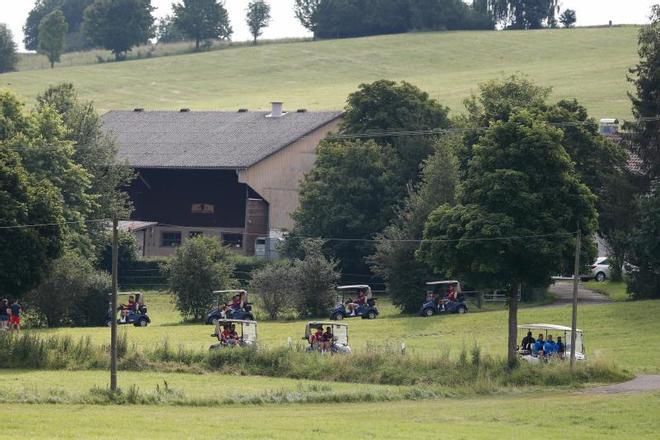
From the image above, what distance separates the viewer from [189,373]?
149 feet

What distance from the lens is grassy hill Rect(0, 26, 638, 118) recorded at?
132875 millimetres

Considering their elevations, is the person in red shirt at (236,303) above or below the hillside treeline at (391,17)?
below

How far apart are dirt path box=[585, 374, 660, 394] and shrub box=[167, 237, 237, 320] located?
26703mm

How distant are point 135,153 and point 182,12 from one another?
278ft

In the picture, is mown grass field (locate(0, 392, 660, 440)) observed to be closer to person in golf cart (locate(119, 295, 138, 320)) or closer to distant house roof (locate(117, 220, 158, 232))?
person in golf cart (locate(119, 295, 138, 320))

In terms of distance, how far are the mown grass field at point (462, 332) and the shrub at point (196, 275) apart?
3.82 ft

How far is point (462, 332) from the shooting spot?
186ft

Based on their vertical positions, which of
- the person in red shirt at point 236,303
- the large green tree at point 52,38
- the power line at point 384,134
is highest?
the large green tree at point 52,38

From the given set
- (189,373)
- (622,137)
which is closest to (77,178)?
(622,137)

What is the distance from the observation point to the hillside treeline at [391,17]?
562 feet

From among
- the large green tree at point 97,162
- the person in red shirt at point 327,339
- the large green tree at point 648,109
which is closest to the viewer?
the person in red shirt at point 327,339

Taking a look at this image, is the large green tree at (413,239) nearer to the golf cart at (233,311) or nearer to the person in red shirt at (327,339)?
the golf cart at (233,311)

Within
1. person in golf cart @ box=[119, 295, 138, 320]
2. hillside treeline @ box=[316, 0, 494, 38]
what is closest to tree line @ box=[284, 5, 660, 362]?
person in golf cart @ box=[119, 295, 138, 320]

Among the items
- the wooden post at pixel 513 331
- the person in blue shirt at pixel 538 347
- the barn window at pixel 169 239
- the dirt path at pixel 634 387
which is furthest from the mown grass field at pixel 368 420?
the barn window at pixel 169 239
